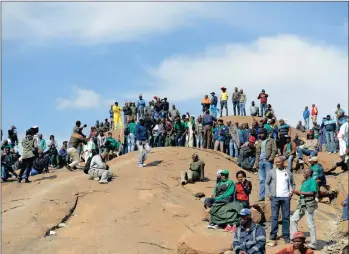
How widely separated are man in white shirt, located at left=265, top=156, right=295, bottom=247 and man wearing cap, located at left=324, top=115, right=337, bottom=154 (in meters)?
10.7

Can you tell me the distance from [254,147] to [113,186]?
17.8 ft

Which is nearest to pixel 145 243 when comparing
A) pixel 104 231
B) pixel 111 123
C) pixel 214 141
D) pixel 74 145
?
pixel 104 231

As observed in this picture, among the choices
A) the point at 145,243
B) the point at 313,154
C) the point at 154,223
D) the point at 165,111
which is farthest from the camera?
the point at 165,111

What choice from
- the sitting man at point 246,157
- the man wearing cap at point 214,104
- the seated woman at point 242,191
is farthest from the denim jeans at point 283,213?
the man wearing cap at point 214,104

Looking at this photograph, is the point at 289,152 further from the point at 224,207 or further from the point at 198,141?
the point at 224,207

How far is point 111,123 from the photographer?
3041 cm

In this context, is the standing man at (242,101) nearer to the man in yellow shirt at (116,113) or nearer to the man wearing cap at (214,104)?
the man wearing cap at (214,104)

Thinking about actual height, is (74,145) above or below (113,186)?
above

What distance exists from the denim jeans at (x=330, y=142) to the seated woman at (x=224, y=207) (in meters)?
10.0

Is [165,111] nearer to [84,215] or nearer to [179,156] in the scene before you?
[179,156]

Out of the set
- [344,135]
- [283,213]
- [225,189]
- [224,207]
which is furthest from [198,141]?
[283,213]

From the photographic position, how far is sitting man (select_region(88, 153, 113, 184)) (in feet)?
55.5

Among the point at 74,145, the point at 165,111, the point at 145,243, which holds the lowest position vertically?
the point at 145,243

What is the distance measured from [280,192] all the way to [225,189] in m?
1.75
